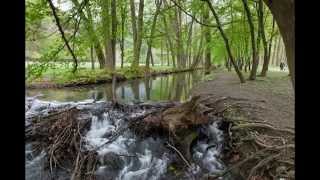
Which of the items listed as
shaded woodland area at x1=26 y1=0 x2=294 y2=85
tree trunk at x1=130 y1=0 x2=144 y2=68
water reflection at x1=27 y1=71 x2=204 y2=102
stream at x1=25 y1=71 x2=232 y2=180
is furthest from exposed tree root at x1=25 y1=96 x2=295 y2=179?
tree trunk at x1=130 y1=0 x2=144 y2=68

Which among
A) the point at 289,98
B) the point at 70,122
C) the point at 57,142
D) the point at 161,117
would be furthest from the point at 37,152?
the point at 289,98

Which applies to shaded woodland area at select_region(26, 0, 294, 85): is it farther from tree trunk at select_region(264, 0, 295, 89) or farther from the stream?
the stream

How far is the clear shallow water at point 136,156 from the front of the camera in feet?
20.3

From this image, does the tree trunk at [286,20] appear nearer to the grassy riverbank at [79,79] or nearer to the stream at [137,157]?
the stream at [137,157]

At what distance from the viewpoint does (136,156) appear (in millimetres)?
6863

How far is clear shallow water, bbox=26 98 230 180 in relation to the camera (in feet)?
20.3

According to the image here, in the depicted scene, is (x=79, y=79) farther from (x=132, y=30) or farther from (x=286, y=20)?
(x=286, y=20)

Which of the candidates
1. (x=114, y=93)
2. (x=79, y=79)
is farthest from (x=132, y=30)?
(x=114, y=93)

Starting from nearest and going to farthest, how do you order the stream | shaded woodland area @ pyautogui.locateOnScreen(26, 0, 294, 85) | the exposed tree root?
the exposed tree root, shaded woodland area @ pyautogui.locateOnScreen(26, 0, 294, 85), the stream

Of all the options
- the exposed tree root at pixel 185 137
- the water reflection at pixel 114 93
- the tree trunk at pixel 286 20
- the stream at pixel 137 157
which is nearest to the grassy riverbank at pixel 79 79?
the water reflection at pixel 114 93
